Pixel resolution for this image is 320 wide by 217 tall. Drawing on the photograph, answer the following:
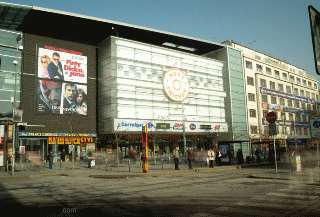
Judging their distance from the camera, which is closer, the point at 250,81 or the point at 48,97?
the point at 48,97

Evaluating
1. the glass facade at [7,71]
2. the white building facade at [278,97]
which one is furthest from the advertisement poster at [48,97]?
the white building facade at [278,97]

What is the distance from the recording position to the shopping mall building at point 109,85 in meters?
36.8

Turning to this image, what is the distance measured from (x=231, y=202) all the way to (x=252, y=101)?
54.6 meters

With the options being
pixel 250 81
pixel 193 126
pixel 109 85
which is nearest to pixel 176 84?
pixel 193 126

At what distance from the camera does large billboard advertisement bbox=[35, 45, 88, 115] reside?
37844 millimetres

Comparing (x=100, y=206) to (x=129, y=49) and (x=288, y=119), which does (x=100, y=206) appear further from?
(x=288, y=119)

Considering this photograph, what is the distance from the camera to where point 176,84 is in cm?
4975

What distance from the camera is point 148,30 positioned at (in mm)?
45500

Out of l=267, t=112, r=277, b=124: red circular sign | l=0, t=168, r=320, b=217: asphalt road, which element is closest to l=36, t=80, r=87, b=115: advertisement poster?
l=267, t=112, r=277, b=124: red circular sign

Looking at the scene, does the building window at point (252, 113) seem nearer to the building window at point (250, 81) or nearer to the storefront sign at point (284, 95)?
the storefront sign at point (284, 95)

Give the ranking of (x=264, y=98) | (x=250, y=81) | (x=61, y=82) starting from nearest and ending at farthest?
(x=61, y=82), (x=250, y=81), (x=264, y=98)

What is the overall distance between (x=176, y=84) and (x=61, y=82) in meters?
19.3

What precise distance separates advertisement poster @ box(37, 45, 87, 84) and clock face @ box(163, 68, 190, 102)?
45.6 ft

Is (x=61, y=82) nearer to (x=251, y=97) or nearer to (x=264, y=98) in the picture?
(x=251, y=97)
